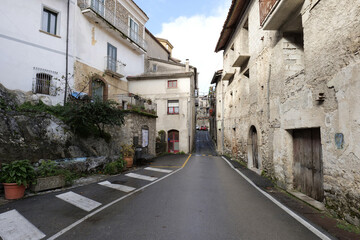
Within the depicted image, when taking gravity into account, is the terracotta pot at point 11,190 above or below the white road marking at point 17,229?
above

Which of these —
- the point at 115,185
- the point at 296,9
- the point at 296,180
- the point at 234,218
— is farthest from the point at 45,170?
the point at 296,9

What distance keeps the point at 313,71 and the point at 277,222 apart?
378 cm

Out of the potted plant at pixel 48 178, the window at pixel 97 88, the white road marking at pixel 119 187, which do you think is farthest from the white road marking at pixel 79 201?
the window at pixel 97 88

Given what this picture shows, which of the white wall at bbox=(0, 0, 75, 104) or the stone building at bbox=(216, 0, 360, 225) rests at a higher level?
the white wall at bbox=(0, 0, 75, 104)

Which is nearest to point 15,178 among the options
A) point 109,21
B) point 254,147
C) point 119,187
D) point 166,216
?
point 119,187

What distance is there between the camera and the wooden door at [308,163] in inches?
202

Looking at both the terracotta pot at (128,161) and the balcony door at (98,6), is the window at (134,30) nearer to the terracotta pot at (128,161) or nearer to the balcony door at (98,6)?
the balcony door at (98,6)

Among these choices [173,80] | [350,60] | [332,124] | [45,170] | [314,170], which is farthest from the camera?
[173,80]

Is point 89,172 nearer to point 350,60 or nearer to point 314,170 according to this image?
point 314,170

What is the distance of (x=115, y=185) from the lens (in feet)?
23.2

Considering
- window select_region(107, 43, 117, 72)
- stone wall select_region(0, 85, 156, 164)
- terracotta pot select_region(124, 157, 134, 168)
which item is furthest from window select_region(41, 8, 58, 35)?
terracotta pot select_region(124, 157, 134, 168)

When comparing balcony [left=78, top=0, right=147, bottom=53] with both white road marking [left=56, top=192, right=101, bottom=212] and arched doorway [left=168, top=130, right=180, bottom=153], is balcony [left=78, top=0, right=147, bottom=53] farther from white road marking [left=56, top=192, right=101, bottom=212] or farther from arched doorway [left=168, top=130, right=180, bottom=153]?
white road marking [left=56, top=192, right=101, bottom=212]

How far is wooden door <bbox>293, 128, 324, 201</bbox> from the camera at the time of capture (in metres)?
5.12

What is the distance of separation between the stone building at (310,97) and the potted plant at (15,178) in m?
7.94
